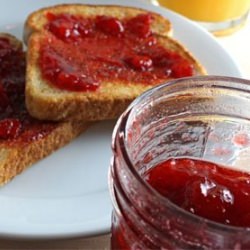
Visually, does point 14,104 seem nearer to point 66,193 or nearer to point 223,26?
point 66,193

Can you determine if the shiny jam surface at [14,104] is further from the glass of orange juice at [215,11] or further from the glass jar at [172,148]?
the glass of orange juice at [215,11]

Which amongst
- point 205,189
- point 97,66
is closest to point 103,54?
point 97,66

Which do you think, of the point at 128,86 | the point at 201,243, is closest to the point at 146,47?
the point at 128,86

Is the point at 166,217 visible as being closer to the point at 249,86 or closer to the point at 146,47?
the point at 249,86

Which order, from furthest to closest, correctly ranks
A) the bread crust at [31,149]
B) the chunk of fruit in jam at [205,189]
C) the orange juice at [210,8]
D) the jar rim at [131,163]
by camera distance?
the orange juice at [210,8], the bread crust at [31,149], the chunk of fruit in jam at [205,189], the jar rim at [131,163]

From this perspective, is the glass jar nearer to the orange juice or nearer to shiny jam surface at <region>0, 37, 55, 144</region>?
shiny jam surface at <region>0, 37, 55, 144</region>

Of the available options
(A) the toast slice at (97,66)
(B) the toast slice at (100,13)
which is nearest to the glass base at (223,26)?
(B) the toast slice at (100,13)

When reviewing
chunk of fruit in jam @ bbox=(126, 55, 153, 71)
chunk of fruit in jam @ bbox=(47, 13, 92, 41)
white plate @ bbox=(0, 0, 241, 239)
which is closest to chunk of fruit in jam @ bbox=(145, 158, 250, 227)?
white plate @ bbox=(0, 0, 241, 239)
